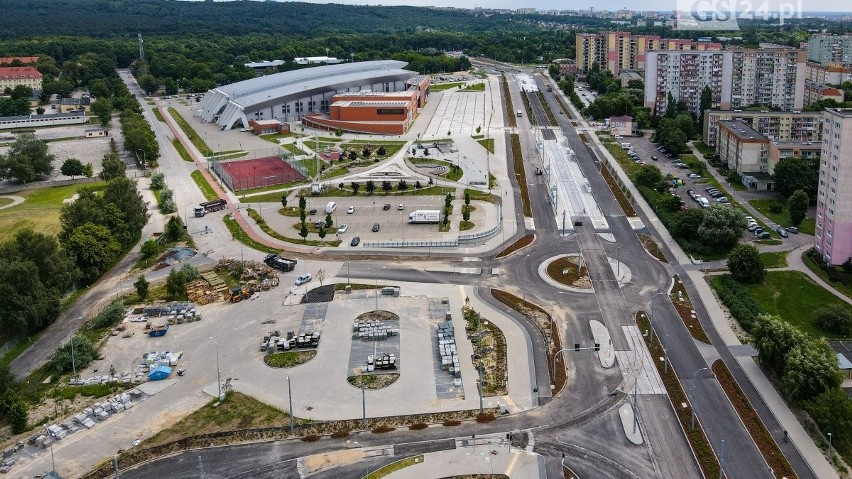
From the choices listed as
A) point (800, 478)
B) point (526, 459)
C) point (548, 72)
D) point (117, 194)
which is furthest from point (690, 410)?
point (548, 72)

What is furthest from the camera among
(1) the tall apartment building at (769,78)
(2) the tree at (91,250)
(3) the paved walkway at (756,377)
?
(1) the tall apartment building at (769,78)

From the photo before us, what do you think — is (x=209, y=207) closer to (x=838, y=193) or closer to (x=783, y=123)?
(x=838, y=193)

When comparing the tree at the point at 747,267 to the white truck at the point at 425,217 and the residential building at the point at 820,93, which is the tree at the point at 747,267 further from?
the residential building at the point at 820,93

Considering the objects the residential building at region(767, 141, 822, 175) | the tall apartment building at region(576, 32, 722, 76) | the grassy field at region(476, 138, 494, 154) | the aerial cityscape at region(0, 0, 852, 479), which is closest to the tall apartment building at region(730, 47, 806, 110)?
the aerial cityscape at region(0, 0, 852, 479)

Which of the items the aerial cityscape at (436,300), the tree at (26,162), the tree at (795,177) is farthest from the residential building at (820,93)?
the tree at (26,162)

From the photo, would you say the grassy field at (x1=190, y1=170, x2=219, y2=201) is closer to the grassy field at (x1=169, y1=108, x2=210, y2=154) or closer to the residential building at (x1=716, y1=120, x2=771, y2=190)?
the grassy field at (x1=169, y1=108, x2=210, y2=154)
